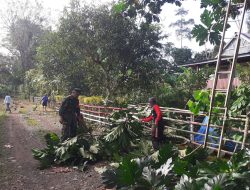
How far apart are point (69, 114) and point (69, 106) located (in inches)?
9.6

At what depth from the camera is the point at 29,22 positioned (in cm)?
5119

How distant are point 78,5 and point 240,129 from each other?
16.3 meters

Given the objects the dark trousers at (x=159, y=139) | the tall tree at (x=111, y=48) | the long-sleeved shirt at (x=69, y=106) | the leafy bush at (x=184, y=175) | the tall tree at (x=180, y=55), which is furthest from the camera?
the tall tree at (x=180, y=55)

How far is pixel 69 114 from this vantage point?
9.31 m

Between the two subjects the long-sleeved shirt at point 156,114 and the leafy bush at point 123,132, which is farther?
the leafy bush at point 123,132

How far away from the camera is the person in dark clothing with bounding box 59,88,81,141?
9094 mm

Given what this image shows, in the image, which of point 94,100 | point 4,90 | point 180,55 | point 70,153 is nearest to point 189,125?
point 70,153

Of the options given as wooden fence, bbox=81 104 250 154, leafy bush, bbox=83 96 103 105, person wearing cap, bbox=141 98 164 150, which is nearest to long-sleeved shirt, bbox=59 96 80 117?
wooden fence, bbox=81 104 250 154

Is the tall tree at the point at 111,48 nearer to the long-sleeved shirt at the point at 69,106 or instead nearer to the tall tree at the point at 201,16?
the long-sleeved shirt at the point at 69,106

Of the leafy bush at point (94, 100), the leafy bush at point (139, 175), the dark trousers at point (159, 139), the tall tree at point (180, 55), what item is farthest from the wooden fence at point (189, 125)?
the tall tree at point (180, 55)

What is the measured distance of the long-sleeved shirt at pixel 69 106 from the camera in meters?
9.08

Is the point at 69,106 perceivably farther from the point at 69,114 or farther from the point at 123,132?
Result: the point at 123,132

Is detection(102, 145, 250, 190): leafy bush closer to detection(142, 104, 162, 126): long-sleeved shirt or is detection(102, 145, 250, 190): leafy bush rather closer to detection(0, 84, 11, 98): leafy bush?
detection(142, 104, 162, 126): long-sleeved shirt

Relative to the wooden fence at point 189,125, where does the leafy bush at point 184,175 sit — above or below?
below
